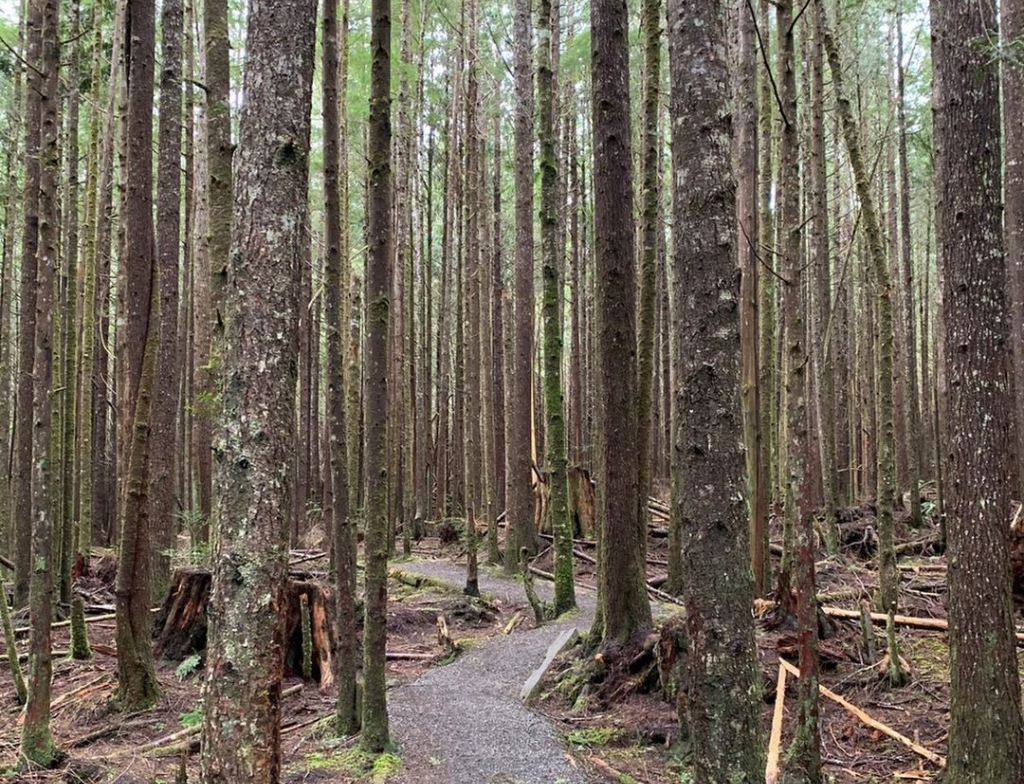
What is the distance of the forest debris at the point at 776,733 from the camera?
4.65 m

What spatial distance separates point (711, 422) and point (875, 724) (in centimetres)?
380

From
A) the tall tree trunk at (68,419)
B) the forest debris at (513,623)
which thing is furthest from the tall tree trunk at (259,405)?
the forest debris at (513,623)

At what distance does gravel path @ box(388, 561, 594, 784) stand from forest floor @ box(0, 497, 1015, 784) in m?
0.02

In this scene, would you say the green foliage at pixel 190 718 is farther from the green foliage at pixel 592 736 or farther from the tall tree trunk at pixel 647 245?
the tall tree trunk at pixel 647 245

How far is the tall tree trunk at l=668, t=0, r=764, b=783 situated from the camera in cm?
300

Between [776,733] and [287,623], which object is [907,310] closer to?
[776,733]

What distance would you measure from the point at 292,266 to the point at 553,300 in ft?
20.5

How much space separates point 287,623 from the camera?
24.6ft

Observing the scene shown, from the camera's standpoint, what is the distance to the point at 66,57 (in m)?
12.0

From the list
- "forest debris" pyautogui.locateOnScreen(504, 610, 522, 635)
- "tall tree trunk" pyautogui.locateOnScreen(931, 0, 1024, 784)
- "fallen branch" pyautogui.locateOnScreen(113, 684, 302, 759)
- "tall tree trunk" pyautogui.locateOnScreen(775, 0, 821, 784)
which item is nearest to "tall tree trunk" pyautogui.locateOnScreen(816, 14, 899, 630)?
"tall tree trunk" pyautogui.locateOnScreen(775, 0, 821, 784)

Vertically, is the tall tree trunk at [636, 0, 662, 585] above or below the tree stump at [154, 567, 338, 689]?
above

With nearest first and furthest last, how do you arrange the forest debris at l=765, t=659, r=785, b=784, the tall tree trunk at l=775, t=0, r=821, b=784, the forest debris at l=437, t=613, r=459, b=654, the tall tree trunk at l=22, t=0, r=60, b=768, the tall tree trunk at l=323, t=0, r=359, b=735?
the tall tree trunk at l=775, t=0, r=821, b=784 < the forest debris at l=765, t=659, r=785, b=784 < the tall tree trunk at l=22, t=0, r=60, b=768 < the tall tree trunk at l=323, t=0, r=359, b=735 < the forest debris at l=437, t=613, r=459, b=654

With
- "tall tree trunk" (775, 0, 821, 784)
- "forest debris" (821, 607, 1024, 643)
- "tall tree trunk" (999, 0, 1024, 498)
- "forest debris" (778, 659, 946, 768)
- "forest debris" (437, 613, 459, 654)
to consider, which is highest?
"tall tree trunk" (999, 0, 1024, 498)

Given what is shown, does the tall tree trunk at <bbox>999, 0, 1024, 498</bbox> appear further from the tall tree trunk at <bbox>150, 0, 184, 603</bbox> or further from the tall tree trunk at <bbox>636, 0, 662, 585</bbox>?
the tall tree trunk at <bbox>150, 0, 184, 603</bbox>
